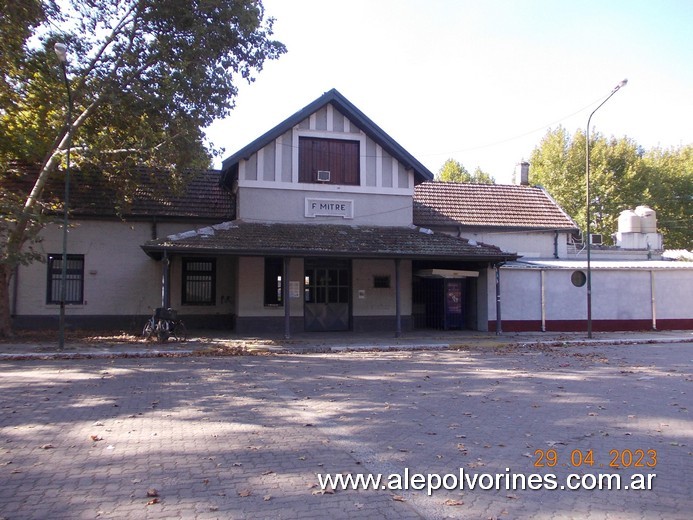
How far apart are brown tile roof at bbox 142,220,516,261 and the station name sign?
18.6 inches

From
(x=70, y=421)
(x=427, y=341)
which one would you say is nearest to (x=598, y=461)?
(x=70, y=421)

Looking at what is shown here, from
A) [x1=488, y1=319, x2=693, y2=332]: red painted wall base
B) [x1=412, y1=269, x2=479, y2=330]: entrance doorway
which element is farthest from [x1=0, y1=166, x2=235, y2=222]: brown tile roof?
[x1=488, y1=319, x2=693, y2=332]: red painted wall base

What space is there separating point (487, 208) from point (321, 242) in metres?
10.4

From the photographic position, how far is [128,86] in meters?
16.4

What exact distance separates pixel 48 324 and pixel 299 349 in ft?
32.2

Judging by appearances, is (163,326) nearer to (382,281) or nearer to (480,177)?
(382,281)

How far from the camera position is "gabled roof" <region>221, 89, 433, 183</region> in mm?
18750

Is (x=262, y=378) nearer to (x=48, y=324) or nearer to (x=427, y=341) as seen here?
(x=427, y=341)

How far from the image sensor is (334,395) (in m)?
9.30

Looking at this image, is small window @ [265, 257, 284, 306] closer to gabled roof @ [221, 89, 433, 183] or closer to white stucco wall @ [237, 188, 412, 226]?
white stucco wall @ [237, 188, 412, 226]

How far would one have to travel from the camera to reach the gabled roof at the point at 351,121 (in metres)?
18.8

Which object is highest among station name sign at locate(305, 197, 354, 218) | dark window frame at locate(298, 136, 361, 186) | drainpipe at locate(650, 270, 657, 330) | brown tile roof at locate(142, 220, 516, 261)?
dark window frame at locate(298, 136, 361, 186)

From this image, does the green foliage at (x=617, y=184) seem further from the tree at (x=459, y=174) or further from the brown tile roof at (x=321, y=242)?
the brown tile roof at (x=321, y=242)

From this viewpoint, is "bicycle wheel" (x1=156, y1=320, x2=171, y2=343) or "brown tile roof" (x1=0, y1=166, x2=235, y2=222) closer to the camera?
"bicycle wheel" (x1=156, y1=320, x2=171, y2=343)
